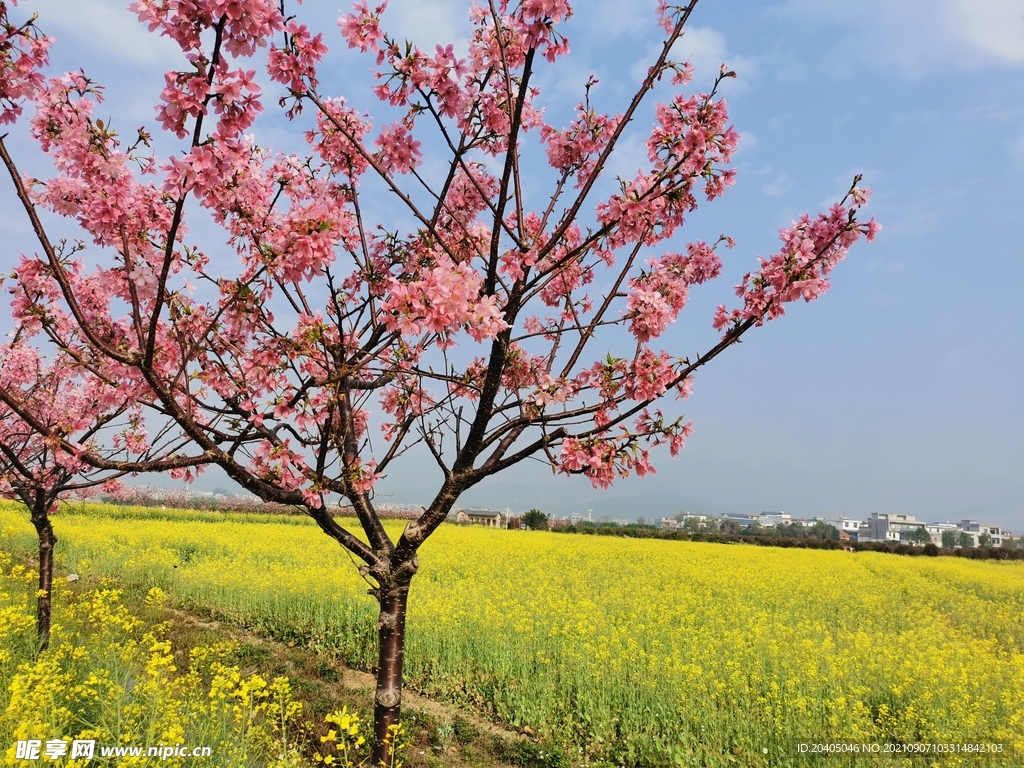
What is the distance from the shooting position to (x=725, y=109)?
12.9 feet

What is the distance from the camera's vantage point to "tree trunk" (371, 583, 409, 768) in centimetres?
379

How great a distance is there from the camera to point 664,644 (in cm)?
962

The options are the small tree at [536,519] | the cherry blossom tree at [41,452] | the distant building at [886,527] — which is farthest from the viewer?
the distant building at [886,527]

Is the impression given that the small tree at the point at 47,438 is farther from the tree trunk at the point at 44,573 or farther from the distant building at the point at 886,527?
the distant building at the point at 886,527

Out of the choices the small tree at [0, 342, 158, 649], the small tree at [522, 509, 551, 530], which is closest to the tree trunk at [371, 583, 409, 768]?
the small tree at [0, 342, 158, 649]

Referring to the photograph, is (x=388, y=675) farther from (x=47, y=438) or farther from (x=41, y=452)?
(x=41, y=452)

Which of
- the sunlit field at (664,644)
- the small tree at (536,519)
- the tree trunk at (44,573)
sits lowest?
the small tree at (536,519)

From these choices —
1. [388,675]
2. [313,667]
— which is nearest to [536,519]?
[313,667]

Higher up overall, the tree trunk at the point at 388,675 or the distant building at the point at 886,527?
the tree trunk at the point at 388,675

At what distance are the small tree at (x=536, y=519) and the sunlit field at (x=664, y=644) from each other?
3144 cm

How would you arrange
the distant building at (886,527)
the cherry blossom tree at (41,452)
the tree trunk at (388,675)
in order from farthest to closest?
the distant building at (886,527), the cherry blossom tree at (41,452), the tree trunk at (388,675)

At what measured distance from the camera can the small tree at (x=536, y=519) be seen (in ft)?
165

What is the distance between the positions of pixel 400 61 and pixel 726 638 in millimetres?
9955

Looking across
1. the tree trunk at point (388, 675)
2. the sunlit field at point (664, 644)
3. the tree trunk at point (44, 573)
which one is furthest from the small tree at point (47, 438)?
the sunlit field at point (664, 644)
